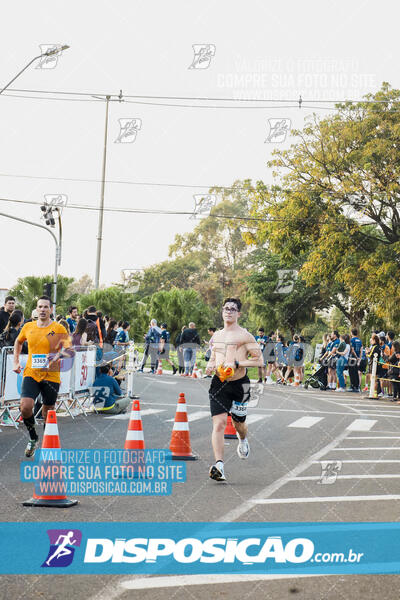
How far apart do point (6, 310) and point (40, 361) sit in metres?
6.36

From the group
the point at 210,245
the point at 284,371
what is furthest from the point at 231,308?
the point at 210,245

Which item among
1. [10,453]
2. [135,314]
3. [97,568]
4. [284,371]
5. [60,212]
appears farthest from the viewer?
[135,314]

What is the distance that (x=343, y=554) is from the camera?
5.91 metres

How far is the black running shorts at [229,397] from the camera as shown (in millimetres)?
9242

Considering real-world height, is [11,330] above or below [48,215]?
below

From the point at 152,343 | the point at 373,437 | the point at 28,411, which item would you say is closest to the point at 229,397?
the point at 28,411

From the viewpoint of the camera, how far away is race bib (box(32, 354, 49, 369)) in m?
10.3

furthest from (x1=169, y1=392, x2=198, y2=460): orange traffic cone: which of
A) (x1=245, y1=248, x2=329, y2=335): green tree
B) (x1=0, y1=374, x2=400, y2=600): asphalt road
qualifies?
(x1=245, y1=248, x2=329, y2=335): green tree

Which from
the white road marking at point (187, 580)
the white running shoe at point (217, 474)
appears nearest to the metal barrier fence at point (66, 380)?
the white running shoe at point (217, 474)

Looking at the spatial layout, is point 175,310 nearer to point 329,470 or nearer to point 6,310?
point 6,310

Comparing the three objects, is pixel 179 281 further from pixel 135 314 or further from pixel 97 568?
pixel 97 568

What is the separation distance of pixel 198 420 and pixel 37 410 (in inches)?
128

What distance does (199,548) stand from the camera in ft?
19.8

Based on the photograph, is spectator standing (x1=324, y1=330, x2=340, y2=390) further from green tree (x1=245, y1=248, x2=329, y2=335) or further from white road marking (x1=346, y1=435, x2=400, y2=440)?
green tree (x1=245, y1=248, x2=329, y2=335)
